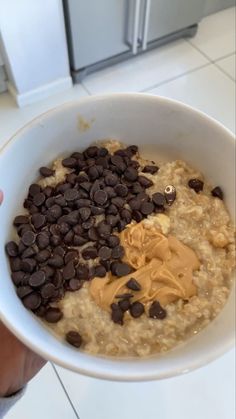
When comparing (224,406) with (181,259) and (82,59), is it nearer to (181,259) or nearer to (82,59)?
(181,259)

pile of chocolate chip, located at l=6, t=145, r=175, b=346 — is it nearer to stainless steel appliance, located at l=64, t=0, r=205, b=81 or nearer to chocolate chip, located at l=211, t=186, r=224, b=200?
chocolate chip, located at l=211, t=186, r=224, b=200

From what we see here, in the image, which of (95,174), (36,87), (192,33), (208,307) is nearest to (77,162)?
(95,174)

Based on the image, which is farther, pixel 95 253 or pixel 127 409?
pixel 127 409

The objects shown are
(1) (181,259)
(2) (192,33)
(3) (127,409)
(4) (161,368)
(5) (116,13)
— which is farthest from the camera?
(2) (192,33)

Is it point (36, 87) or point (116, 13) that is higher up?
point (116, 13)

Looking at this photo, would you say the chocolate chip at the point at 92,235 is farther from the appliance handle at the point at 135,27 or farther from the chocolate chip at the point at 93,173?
the appliance handle at the point at 135,27

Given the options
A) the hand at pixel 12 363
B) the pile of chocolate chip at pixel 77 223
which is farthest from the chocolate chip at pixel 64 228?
the hand at pixel 12 363
